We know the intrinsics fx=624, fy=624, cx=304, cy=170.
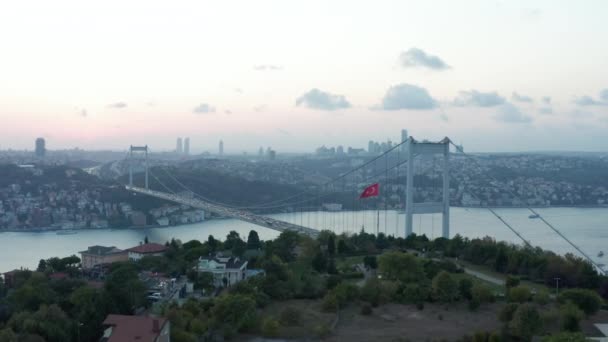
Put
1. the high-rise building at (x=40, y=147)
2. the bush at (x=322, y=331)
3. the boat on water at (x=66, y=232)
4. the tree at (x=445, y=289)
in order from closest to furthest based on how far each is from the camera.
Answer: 1. the bush at (x=322, y=331)
2. the tree at (x=445, y=289)
3. the boat on water at (x=66, y=232)
4. the high-rise building at (x=40, y=147)

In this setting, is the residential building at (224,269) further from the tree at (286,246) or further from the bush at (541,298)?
the bush at (541,298)

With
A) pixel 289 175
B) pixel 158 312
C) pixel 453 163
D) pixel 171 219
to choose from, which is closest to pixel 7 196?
pixel 171 219

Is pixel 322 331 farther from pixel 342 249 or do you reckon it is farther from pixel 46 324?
pixel 342 249

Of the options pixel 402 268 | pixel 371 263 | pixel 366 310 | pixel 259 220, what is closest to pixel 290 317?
pixel 366 310

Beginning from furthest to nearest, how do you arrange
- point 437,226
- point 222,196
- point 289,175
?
1. point 289,175
2. point 222,196
3. point 437,226

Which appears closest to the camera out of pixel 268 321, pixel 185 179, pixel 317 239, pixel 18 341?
pixel 18 341

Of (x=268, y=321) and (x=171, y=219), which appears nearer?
(x=268, y=321)

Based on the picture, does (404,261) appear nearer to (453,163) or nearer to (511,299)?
(511,299)

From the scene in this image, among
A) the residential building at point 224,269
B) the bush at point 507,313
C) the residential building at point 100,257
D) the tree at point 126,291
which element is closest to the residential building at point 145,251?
the residential building at point 100,257
